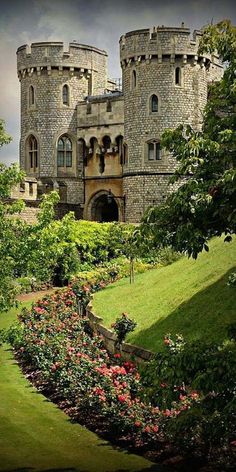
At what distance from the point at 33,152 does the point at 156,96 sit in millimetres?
10480

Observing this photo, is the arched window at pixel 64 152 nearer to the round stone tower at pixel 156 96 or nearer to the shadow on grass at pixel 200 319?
the round stone tower at pixel 156 96

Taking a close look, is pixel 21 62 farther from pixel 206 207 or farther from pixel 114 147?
pixel 206 207

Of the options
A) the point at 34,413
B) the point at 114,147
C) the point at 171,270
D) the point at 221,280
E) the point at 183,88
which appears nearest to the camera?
the point at 34,413

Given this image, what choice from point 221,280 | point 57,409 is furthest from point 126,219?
point 57,409

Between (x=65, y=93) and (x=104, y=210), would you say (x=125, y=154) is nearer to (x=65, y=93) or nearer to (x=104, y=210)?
(x=104, y=210)

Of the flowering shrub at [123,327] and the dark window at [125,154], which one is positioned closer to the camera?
the flowering shrub at [123,327]

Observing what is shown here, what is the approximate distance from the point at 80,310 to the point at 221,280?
8.09 meters

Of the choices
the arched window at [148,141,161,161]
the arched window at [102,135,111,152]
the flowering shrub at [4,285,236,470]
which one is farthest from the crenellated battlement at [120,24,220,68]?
the flowering shrub at [4,285,236,470]

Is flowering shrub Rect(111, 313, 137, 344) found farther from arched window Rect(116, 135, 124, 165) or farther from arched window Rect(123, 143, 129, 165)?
arched window Rect(116, 135, 124, 165)

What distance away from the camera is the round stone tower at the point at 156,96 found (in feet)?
147

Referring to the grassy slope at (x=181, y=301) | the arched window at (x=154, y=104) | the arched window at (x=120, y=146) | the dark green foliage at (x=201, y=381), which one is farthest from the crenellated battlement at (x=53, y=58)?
the dark green foliage at (x=201, y=381)

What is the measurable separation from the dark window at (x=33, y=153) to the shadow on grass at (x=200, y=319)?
31913mm

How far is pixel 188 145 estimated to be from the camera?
32.4ft

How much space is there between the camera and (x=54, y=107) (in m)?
50.4
